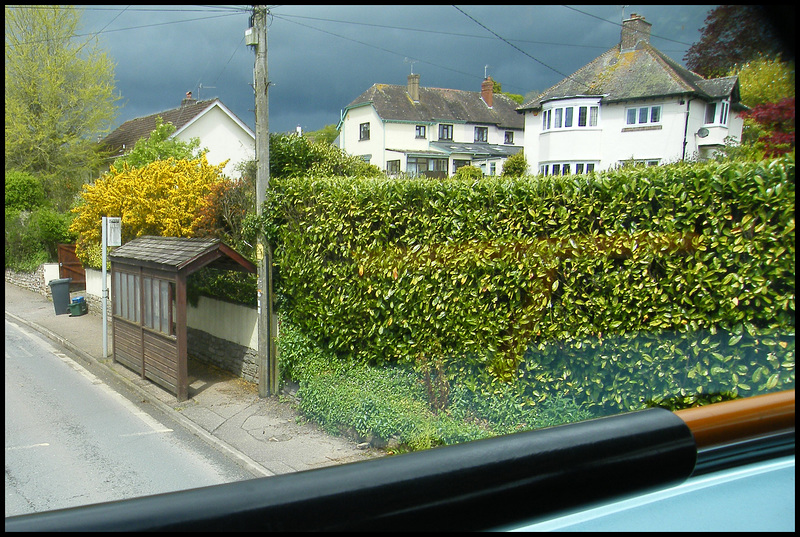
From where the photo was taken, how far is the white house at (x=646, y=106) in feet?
8.16

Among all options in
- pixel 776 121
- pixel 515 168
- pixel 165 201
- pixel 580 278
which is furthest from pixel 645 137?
pixel 165 201

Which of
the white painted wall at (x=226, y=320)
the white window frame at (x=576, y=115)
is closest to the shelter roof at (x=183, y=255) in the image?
the white painted wall at (x=226, y=320)

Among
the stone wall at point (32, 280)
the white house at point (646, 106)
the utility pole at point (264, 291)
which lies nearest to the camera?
the stone wall at point (32, 280)

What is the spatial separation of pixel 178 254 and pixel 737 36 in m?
7.45

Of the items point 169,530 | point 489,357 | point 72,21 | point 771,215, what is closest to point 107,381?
point 489,357

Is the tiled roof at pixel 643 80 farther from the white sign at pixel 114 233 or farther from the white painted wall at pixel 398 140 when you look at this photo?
the white sign at pixel 114 233

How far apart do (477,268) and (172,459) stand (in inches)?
111

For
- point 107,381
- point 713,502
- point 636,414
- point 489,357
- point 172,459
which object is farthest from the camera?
point 489,357

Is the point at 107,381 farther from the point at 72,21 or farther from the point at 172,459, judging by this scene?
the point at 72,21

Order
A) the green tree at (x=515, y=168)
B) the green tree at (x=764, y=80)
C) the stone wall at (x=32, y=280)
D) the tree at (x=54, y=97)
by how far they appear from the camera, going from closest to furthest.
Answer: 1. the tree at (x=54, y=97)
2. the green tree at (x=764, y=80)
3. the stone wall at (x=32, y=280)
4. the green tree at (x=515, y=168)

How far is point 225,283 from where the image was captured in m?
8.84

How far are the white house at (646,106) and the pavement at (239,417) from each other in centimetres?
223

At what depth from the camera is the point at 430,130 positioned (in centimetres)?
1284

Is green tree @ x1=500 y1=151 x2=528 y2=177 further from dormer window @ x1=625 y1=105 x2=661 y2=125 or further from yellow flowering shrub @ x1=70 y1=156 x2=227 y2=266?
yellow flowering shrub @ x1=70 y1=156 x2=227 y2=266
